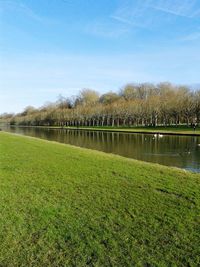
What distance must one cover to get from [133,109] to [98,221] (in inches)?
3896

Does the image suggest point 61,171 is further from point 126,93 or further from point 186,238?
point 126,93

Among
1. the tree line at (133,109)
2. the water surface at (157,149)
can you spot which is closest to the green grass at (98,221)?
the water surface at (157,149)

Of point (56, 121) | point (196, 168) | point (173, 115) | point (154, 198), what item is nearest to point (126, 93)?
point (56, 121)

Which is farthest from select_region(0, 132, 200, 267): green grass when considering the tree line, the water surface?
the tree line

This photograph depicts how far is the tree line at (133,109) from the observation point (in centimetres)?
9131

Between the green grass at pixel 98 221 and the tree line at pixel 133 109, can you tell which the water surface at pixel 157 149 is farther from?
the tree line at pixel 133 109

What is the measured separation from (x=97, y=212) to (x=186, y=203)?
2778 mm

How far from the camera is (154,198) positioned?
9.30 meters

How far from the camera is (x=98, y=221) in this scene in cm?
721

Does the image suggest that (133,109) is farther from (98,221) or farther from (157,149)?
(98,221)

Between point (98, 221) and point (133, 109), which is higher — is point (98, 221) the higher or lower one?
the lower one

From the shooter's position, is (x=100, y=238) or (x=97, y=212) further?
(x=97, y=212)

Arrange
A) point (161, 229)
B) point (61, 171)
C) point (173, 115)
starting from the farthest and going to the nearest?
1. point (173, 115)
2. point (61, 171)
3. point (161, 229)

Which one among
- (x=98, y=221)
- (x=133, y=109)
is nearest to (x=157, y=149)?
(x=98, y=221)
